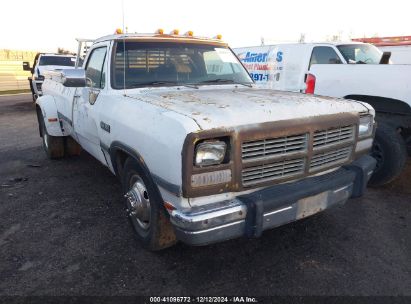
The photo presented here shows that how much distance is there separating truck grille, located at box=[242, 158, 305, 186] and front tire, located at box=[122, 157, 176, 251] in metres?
0.70

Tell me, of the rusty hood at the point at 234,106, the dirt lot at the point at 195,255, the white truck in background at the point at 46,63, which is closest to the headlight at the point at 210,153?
the rusty hood at the point at 234,106

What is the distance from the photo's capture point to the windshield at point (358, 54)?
687 cm

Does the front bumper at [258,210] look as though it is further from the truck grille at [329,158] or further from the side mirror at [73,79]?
the side mirror at [73,79]

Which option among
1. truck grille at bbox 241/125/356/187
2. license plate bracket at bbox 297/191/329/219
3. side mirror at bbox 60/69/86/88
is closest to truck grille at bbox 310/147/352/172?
truck grille at bbox 241/125/356/187

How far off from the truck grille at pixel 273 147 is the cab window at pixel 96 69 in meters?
2.00

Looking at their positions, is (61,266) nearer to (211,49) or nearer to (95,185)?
(95,185)

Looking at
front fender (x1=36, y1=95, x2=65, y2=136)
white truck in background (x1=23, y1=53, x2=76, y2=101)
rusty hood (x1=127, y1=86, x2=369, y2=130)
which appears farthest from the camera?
white truck in background (x1=23, y1=53, x2=76, y2=101)

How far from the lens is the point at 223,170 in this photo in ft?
7.57

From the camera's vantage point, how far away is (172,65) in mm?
3730

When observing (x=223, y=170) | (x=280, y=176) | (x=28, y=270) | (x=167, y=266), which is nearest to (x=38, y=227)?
(x=28, y=270)

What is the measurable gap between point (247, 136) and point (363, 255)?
1.69m

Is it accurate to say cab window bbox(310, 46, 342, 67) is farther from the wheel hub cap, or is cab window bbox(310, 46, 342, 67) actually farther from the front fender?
the wheel hub cap

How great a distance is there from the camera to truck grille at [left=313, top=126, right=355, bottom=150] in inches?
107

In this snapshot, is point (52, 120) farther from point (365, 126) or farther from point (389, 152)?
point (389, 152)
